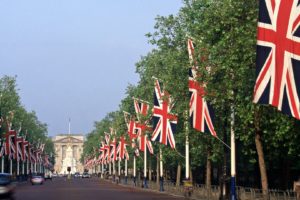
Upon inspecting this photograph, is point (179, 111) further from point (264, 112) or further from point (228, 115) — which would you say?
point (264, 112)

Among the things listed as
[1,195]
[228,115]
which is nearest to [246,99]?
[228,115]

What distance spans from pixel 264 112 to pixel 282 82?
13.1m

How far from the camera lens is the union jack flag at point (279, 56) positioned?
26.2m

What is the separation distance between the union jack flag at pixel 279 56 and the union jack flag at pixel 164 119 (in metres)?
29.5

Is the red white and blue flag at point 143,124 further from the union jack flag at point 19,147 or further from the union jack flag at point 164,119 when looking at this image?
the union jack flag at point 19,147

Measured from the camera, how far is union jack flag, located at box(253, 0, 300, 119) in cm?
2623

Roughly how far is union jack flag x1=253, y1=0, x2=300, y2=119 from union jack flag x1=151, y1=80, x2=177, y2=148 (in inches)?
1163

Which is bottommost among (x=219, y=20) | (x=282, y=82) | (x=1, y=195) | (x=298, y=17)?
(x=1, y=195)

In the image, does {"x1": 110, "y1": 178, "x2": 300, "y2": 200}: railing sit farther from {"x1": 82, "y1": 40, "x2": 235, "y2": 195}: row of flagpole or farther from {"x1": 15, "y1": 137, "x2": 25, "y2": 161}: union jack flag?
{"x1": 15, "y1": 137, "x2": 25, "y2": 161}: union jack flag

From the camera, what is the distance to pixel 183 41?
62.7 meters

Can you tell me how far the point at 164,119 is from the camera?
57531 mm

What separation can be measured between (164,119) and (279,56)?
3134 centimetres

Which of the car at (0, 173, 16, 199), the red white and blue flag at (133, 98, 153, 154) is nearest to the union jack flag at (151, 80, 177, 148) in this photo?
the red white and blue flag at (133, 98, 153, 154)

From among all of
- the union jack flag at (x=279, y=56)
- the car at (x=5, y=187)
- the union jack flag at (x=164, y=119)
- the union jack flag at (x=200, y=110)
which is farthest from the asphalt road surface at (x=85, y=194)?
the union jack flag at (x=279, y=56)
